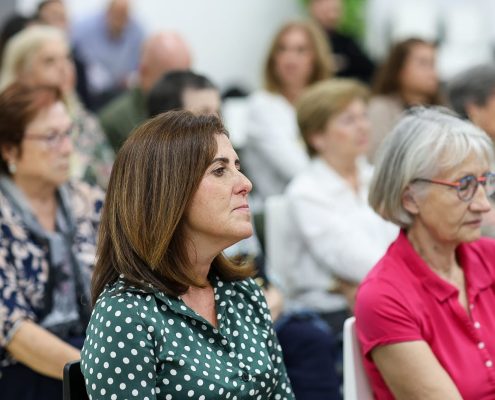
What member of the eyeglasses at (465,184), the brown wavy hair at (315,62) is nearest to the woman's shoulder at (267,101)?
the brown wavy hair at (315,62)

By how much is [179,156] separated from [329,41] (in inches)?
220

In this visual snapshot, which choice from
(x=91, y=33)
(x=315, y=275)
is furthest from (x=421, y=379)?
(x=91, y=33)

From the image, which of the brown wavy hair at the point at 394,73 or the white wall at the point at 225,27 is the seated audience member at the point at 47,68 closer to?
the brown wavy hair at the point at 394,73

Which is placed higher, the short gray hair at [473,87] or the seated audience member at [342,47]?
the short gray hair at [473,87]

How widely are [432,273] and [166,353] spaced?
2.71 feet

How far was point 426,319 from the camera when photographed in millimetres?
2342

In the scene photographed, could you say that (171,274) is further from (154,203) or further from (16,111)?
(16,111)

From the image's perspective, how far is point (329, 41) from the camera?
7.39 metres

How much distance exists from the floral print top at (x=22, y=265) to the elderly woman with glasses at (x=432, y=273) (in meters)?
0.97

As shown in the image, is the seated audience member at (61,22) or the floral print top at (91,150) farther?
the seated audience member at (61,22)

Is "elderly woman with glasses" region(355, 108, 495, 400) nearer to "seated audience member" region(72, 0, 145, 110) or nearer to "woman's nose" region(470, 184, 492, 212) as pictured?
"woman's nose" region(470, 184, 492, 212)

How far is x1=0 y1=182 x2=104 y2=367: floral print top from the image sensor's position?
268 centimetres

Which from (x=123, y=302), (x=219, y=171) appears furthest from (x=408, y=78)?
(x=123, y=302)

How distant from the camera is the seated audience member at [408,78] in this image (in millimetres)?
5098
